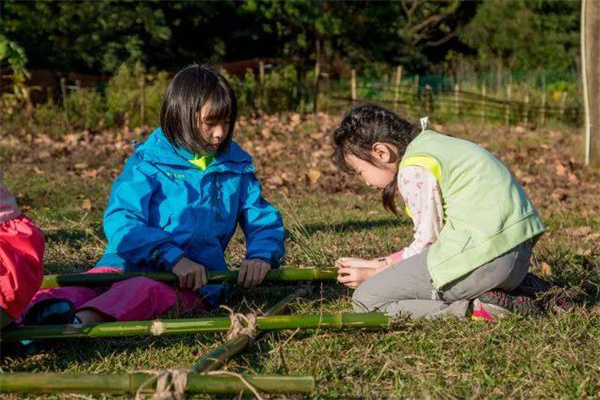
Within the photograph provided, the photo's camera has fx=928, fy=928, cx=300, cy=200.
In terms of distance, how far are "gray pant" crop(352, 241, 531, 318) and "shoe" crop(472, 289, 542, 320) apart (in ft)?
0.09

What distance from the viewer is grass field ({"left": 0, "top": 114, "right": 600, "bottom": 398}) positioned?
3045 millimetres

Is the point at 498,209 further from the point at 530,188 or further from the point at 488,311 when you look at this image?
the point at 530,188

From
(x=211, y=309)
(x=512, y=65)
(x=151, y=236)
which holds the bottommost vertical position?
(x=512, y=65)

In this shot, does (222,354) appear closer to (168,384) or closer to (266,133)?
(168,384)

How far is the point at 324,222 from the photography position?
6449 mm

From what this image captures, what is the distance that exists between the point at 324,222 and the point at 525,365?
11.1 feet

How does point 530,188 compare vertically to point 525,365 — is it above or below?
below

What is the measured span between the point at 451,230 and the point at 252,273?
2.94 ft

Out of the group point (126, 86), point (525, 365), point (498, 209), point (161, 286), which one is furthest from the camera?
point (126, 86)

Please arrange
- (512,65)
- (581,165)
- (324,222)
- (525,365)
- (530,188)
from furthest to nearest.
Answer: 1. (512,65)
2. (581,165)
3. (530,188)
4. (324,222)
5. (525,365)

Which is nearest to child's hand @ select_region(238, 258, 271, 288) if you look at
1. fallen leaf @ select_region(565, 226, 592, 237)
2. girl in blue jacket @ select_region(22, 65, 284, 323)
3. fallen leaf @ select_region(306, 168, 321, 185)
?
girl in blue jacket @ select_region(22, 65, 284, 323)

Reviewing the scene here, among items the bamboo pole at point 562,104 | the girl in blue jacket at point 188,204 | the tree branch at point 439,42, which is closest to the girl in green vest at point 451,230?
the girl in blue jacket at point 188,204

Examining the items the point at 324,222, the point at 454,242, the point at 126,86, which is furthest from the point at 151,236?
the point at 126,86

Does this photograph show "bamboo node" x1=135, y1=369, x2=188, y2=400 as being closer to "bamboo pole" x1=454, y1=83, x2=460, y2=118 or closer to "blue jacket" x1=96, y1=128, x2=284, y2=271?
"blue jacket" x1=96, y1=128, x2=284, y2=271
